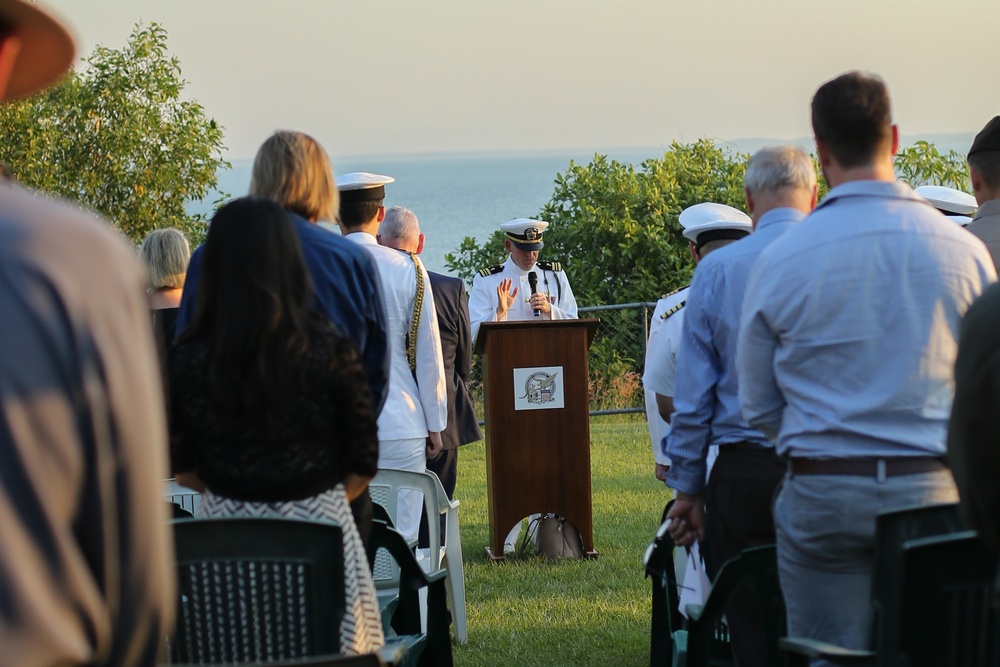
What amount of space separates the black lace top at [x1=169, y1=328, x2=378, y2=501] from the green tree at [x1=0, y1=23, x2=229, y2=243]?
1413 centimetres

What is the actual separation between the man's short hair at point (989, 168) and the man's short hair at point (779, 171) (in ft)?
5.00

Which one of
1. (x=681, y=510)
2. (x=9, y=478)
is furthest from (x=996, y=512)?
(x=681, y=510)

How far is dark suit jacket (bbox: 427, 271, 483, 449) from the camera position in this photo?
7.22 metres

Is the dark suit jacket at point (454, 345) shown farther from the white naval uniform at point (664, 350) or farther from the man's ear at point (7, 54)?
the man's ear at point (7, 54)

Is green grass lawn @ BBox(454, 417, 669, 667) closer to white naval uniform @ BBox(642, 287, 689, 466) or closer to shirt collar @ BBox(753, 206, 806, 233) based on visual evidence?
white naval uniform @ BBox(642, 287, 689, 466)

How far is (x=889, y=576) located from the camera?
271 centimetres

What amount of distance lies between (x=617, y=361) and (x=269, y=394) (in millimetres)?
12757

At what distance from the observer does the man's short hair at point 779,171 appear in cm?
389

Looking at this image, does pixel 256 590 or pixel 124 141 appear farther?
pixel 124 141

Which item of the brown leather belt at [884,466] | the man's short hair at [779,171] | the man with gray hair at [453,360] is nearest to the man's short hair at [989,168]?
the man's short hair at [779,171]

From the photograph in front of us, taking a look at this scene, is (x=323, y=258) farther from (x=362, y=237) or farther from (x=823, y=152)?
(x=362, y=237)

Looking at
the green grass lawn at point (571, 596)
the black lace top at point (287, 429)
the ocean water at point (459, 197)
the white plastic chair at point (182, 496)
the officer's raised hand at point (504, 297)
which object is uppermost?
the ocean water at point (459, 197)

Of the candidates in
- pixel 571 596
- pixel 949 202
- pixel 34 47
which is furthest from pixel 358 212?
pixel 34 47

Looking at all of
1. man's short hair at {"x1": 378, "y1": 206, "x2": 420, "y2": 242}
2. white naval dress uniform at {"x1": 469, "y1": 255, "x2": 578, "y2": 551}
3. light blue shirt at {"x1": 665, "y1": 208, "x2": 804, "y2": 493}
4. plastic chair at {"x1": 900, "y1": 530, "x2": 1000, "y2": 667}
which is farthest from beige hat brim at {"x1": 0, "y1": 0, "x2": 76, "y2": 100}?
white naval dress uniform at {"x1": 469, "y1": 255, "x2": 578, "y2": 551}
